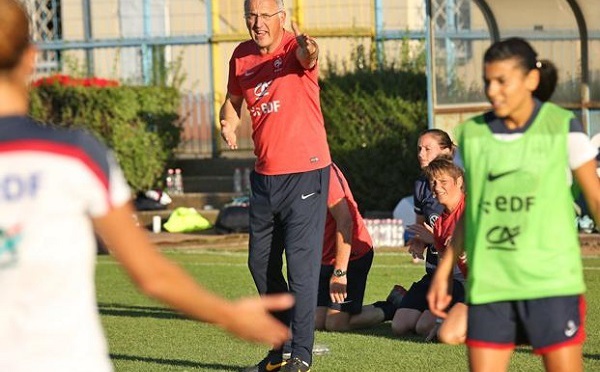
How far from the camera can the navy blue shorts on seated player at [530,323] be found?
17.3 ft

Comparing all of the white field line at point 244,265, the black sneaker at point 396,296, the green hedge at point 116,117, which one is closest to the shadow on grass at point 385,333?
the black sneaker at point 396,296

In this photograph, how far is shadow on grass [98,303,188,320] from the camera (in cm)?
1090

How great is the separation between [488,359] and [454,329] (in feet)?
6.96

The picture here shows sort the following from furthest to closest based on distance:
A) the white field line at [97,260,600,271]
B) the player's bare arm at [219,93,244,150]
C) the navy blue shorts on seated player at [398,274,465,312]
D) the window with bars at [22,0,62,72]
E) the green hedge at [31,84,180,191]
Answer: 1. the window with bars at [22,0,62,72]
2. the green hedge at [31,84,180,191]
3. the white field line at [97,260,600,271]
4. the navy blue shorts on seated player at [398,274,465,312]
5. the player's bare arm at [219,93,244,150]

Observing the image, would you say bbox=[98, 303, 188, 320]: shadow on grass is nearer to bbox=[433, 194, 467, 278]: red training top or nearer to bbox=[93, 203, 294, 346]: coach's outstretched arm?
bbox=[433, 194, 467, 278]: red training top

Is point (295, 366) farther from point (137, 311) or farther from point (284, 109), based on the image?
point (137, 311)

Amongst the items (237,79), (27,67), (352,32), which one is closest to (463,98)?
(352,32)

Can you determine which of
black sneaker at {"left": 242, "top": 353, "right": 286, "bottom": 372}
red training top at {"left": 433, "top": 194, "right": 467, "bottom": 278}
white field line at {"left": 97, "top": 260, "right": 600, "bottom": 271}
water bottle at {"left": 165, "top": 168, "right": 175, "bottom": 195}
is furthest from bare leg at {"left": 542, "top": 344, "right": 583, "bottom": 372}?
water bottle at {"left": 165, "top": 168, "right": 175, "bottom": 195}

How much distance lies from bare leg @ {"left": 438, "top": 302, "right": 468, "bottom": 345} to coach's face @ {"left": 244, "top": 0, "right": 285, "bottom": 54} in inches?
76.6

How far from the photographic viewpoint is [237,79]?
8172mm

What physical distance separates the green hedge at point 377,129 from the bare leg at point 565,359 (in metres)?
12.2

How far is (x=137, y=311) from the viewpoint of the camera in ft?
36.9

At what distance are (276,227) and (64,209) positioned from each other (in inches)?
182

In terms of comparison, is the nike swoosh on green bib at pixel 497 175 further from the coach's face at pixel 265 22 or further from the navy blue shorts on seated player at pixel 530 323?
the coach's face at pixel 265 22
